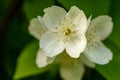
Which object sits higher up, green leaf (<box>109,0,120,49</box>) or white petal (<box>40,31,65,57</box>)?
white petal (<box>40,31,65,57</box>)

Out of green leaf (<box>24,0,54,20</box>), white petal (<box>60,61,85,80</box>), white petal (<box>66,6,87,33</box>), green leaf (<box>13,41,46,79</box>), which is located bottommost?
white petal (<box>60,61,85,80</box>)

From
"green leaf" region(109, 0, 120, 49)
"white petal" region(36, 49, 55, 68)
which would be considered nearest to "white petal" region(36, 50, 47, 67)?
"white petal" region(36, 49, 55, 68)

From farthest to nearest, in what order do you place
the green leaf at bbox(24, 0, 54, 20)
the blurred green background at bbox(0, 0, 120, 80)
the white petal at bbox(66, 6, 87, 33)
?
1. the green leaf at bbox(24, 0, 54, 20)
2. the blurred green background at bbox(0, 0, 120, 80)
3. the white petal at bbox(66, 6, 87, 33)

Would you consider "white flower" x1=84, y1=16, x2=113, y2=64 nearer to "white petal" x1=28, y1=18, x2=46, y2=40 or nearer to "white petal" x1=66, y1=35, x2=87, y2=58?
"white petal" x1=66, y1=35, x2=87, y2=58

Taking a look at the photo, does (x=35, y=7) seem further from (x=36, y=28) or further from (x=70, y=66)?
(x=70, y=66)

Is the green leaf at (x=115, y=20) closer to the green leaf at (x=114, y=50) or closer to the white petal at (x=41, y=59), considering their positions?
the green leaf at (x=114, y=50)

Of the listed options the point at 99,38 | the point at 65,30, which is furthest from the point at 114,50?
the point at 65,30

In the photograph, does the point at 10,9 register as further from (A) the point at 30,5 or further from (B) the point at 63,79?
(B) the point at 63,79
